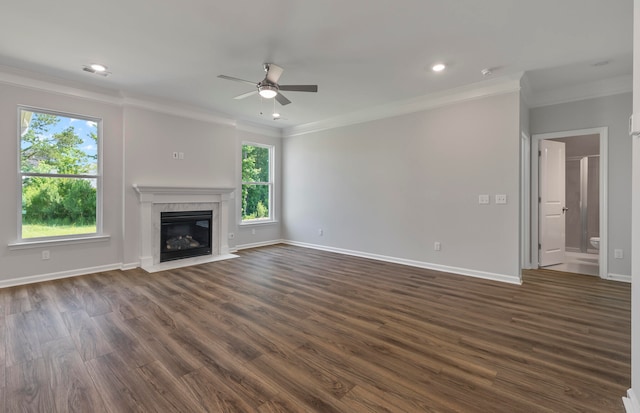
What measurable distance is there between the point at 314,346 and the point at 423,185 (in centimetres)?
329

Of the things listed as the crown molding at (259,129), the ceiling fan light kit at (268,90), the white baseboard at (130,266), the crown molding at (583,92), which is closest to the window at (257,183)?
the crown molding at (259,129)

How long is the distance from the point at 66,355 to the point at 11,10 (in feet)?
9.44

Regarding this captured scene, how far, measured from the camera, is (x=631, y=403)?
58.3 inches

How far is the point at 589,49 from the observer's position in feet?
10.1

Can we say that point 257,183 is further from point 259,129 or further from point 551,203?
point 551,203

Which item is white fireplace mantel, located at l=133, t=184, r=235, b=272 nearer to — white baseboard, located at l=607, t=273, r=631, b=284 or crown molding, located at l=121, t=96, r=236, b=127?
crown molding, located at l=121, t=96, r=236, b=127

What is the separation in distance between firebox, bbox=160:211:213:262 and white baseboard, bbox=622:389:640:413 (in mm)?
5446

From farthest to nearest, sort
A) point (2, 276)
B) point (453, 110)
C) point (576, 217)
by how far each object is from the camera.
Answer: point (576, 217) < point (453, 110) < point (2, 276)

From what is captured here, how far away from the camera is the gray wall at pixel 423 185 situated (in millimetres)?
3914

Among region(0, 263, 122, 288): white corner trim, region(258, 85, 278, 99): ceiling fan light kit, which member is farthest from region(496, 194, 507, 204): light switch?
region(0, 263, 122, 288): white corner trim

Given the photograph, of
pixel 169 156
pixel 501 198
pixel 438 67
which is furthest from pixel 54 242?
pixel 501 198

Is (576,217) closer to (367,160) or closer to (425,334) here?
(367,160)

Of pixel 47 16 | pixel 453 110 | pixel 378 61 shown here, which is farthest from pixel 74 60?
pixel 453 110

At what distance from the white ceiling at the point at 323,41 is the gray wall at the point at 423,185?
0.66 metres
